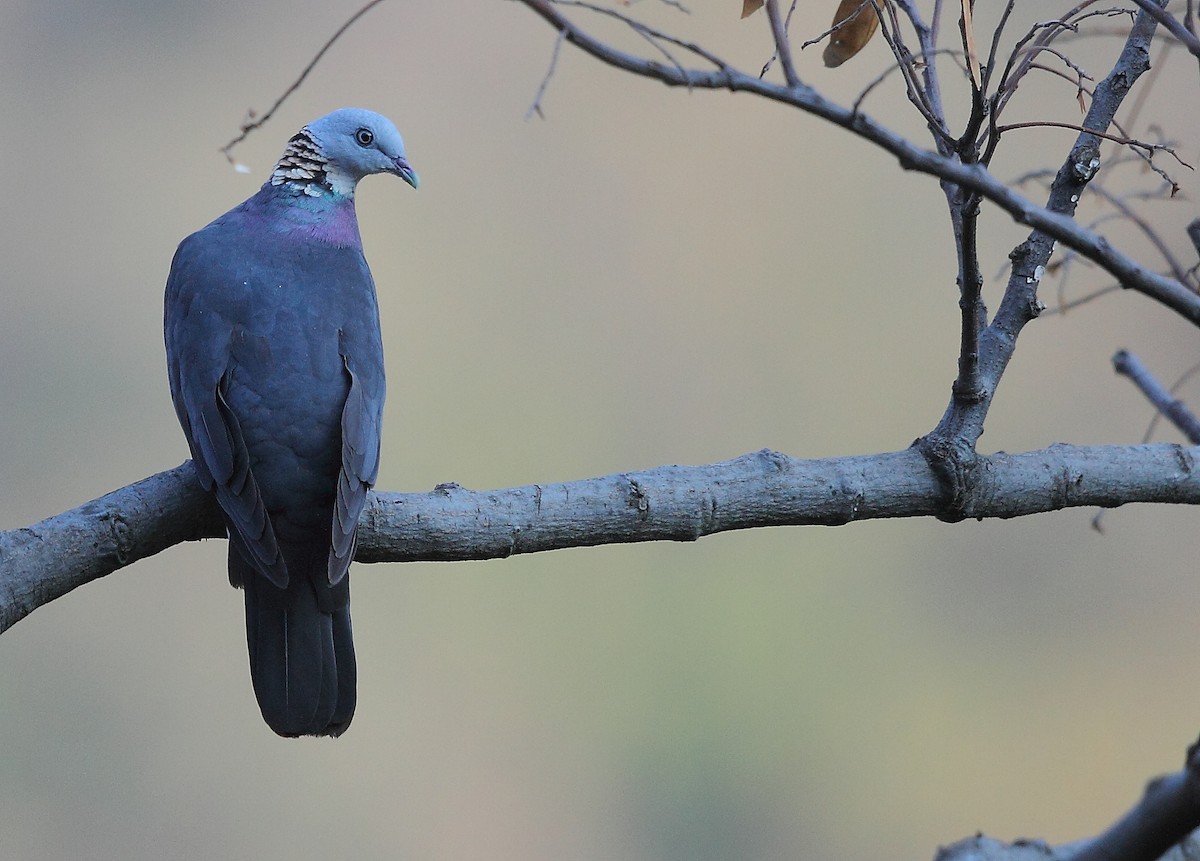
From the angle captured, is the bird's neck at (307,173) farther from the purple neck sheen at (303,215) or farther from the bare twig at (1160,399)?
the bare twig at (1160,399)

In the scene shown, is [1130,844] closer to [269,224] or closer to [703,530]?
[703,530]

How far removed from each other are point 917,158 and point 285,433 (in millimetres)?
756

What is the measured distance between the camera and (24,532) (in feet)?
3.23

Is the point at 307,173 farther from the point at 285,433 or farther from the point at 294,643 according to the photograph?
the point at 294,643

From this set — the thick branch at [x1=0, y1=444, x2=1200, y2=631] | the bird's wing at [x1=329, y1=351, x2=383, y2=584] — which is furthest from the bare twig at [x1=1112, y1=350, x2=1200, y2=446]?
the bird's wing at [x1=329, y1=351, x2=383, y2=584]

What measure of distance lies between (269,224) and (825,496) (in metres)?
0.72

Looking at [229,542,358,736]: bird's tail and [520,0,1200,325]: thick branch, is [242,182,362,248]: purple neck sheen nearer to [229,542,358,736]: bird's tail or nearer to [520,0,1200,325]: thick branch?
[229,542,358,736]: bird's tail

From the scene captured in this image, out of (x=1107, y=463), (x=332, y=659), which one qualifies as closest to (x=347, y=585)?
(x=332, y=659)

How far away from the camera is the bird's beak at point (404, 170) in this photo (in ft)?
4.95

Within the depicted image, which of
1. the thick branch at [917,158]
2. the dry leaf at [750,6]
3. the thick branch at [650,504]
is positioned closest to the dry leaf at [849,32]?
the dry leaf at [750,6]

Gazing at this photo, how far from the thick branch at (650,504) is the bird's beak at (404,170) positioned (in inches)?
21.5

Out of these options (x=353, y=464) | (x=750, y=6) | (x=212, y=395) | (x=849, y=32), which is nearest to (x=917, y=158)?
(x=750, y=6)

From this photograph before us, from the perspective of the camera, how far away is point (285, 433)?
118cm

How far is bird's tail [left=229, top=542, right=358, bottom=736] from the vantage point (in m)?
1.19
